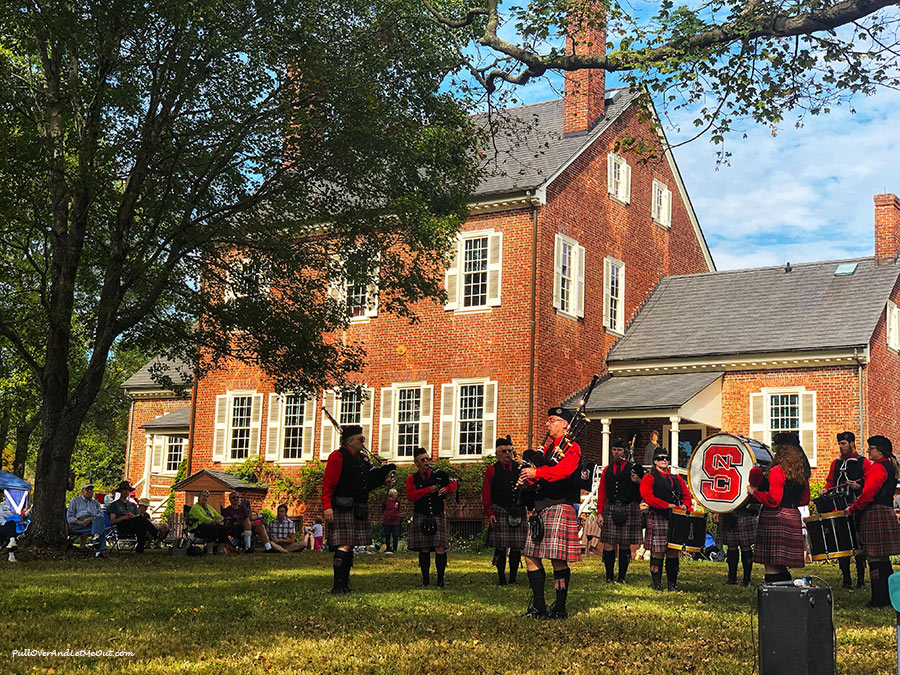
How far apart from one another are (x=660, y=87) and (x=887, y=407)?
20.1m

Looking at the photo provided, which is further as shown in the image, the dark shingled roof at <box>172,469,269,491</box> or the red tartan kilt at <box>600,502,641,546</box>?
the dark shingled roof at <box>172,469,269,491</box>

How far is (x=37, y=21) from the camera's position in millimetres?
17250

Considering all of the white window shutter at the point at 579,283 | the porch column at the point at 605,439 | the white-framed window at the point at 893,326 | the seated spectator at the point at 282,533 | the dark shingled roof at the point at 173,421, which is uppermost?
the white window shutter at the point at 579,283

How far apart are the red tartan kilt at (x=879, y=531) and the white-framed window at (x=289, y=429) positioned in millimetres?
21214

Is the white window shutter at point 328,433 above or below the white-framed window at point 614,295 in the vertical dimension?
below

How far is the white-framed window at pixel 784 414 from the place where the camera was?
1109 inches

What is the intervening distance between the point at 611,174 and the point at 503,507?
19768 mm

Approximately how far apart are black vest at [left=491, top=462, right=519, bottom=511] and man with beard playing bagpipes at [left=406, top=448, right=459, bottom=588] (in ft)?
2.18

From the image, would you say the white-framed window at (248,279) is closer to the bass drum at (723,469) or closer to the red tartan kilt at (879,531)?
the bass drum at (723,469)

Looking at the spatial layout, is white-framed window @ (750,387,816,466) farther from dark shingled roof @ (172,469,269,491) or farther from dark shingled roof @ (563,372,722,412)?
dark shingled roof @ (172,469,269,491)

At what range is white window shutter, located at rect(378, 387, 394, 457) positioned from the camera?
3039cm

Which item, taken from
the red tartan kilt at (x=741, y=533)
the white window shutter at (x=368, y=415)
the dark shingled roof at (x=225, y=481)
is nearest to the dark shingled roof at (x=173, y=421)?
the dark shingled roof at (x=225, y=481)

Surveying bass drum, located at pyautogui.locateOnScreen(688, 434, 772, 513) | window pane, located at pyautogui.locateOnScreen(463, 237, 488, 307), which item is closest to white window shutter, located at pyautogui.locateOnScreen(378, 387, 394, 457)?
window pane, located at pyautogui.locateOnScreen(463, 237, 488, 307)

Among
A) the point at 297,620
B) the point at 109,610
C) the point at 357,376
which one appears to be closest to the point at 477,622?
the point at 297,620
